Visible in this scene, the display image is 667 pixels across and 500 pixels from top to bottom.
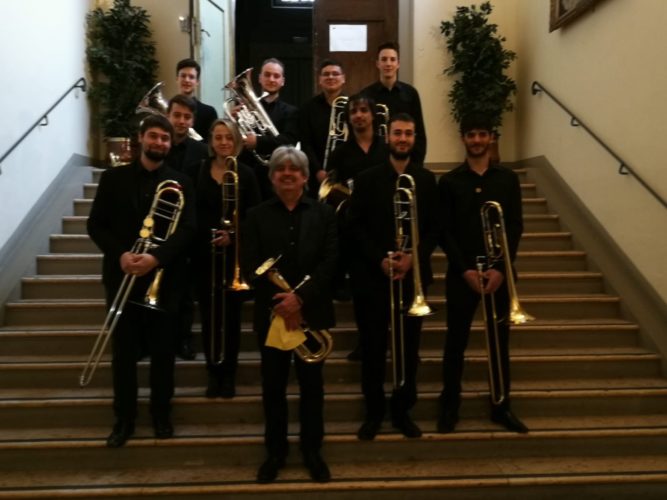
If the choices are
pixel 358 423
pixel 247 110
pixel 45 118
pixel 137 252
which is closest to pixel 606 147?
pixel 247 110

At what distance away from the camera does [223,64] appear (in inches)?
268

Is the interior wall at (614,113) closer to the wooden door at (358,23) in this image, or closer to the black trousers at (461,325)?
the black trousers at (461,325)

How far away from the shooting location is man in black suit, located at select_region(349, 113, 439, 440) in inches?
110

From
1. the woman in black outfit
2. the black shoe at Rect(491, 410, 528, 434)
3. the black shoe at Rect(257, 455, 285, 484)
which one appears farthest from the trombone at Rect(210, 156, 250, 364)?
the black shoe at Rect(491, 410, 528, 434)

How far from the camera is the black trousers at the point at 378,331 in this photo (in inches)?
111

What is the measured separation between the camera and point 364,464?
2891 millimetres

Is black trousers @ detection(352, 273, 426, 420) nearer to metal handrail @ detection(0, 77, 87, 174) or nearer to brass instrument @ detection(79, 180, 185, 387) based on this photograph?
brass instrument @ detection(79, 180, 185, 387)

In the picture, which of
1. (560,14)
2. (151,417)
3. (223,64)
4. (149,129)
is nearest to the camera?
(149,129)

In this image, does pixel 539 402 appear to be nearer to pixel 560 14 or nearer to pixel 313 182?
pixel 313 182

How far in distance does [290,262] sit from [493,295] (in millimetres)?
1026

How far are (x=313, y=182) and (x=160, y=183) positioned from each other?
3.66ft

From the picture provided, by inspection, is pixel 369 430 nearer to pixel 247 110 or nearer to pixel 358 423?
pixel 358 423

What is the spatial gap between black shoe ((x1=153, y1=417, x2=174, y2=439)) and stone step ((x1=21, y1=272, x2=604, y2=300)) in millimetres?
1396

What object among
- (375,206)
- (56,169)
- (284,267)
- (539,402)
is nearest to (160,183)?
(284,267)
